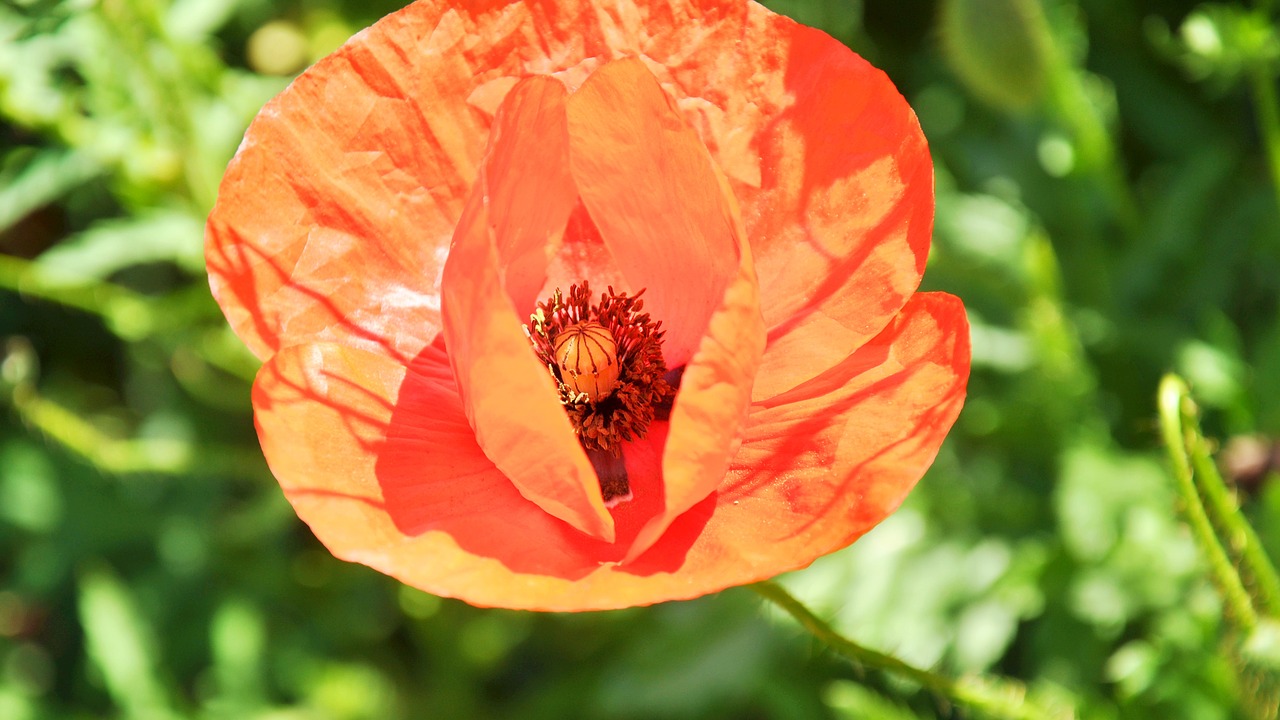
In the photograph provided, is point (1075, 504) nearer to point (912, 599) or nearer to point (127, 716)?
point (912, 599)

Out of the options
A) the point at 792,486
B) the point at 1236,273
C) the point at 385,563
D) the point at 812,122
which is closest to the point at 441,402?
the point at 385,563

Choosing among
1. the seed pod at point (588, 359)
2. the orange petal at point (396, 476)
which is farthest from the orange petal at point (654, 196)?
the orange petal at point (396, 476)

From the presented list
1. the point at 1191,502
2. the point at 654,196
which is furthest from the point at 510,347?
the point at 1191,502

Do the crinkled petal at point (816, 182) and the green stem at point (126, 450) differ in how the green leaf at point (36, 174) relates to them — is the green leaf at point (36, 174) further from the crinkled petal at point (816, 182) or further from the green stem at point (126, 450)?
the crinkled petal at point (816, 182)

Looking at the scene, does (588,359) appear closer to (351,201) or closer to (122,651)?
(351,201)

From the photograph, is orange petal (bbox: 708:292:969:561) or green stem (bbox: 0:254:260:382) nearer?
orange petal (bbox: 708:292:969:561)

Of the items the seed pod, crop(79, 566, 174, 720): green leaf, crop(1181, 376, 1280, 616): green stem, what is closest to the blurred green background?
crop(79, 566, 174, 720): green leaf

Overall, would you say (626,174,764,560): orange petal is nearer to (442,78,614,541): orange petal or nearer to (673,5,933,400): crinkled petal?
(442,78,614,541): orange petal

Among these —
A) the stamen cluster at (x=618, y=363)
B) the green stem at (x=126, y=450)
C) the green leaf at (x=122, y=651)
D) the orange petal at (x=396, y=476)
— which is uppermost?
the orange petal at (x=396, y=476)
